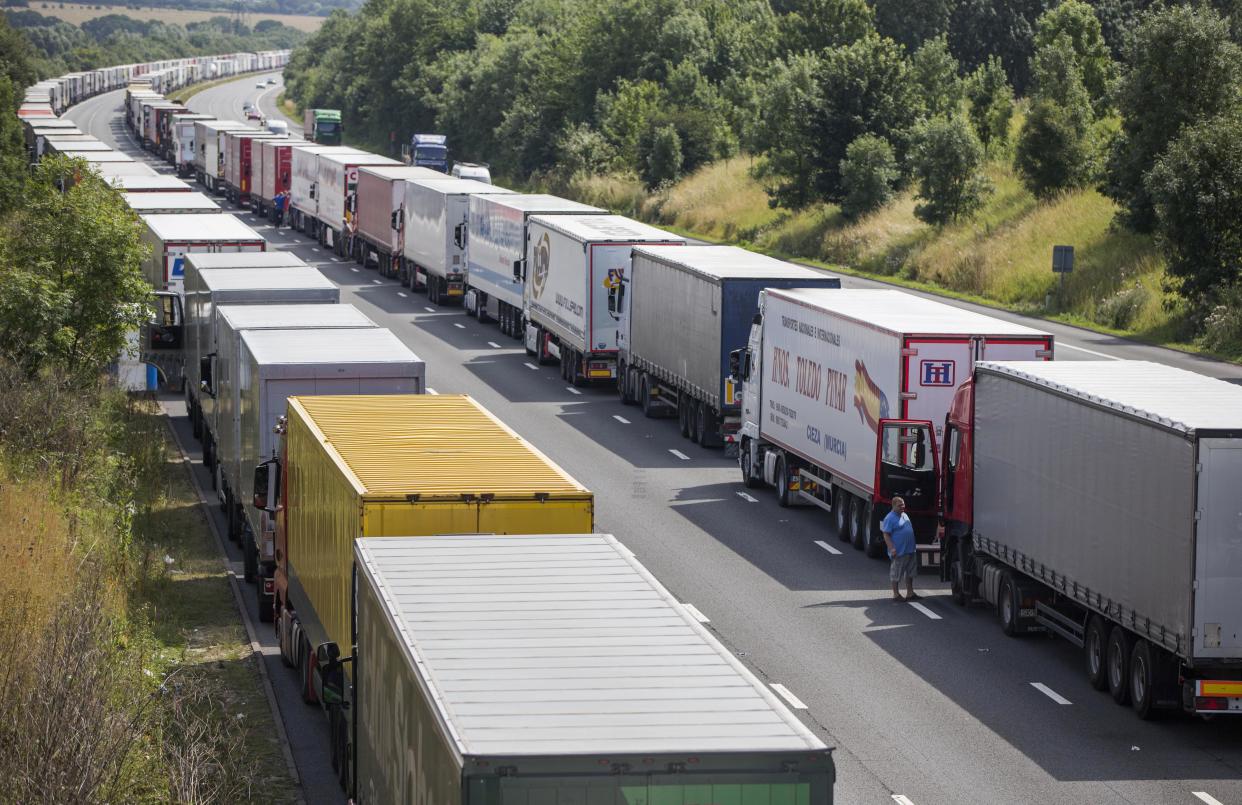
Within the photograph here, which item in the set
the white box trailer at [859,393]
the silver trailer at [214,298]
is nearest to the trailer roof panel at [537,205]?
the silver trailer at [214,298]

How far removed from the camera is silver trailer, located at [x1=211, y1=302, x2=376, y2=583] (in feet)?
83.6

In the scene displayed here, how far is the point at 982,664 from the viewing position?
21.5m

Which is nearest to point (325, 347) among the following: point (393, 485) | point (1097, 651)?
point (393, 485)

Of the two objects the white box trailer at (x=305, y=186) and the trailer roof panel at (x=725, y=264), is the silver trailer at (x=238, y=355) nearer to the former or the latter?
the trailer roof panel at (x=725, y=264)

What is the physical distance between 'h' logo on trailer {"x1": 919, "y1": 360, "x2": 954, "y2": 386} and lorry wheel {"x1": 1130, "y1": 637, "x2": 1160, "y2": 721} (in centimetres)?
645

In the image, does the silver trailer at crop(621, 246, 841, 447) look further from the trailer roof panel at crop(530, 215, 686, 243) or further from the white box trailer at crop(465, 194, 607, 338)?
the white box trailer at crop(465, 194, 607, 338)

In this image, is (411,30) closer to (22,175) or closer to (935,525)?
(22,175)

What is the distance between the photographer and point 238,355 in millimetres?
25625

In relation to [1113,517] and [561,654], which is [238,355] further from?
[561,654]

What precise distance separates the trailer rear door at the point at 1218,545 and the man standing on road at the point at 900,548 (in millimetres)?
6197

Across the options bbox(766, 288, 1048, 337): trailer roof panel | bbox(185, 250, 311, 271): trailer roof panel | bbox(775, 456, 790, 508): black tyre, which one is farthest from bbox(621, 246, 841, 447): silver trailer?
bbox(185, 250, 311, 271): trailer roof panel

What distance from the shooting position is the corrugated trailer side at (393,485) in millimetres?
15344

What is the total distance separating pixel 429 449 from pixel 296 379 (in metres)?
5.60

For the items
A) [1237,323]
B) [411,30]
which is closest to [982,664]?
[1237,323]
